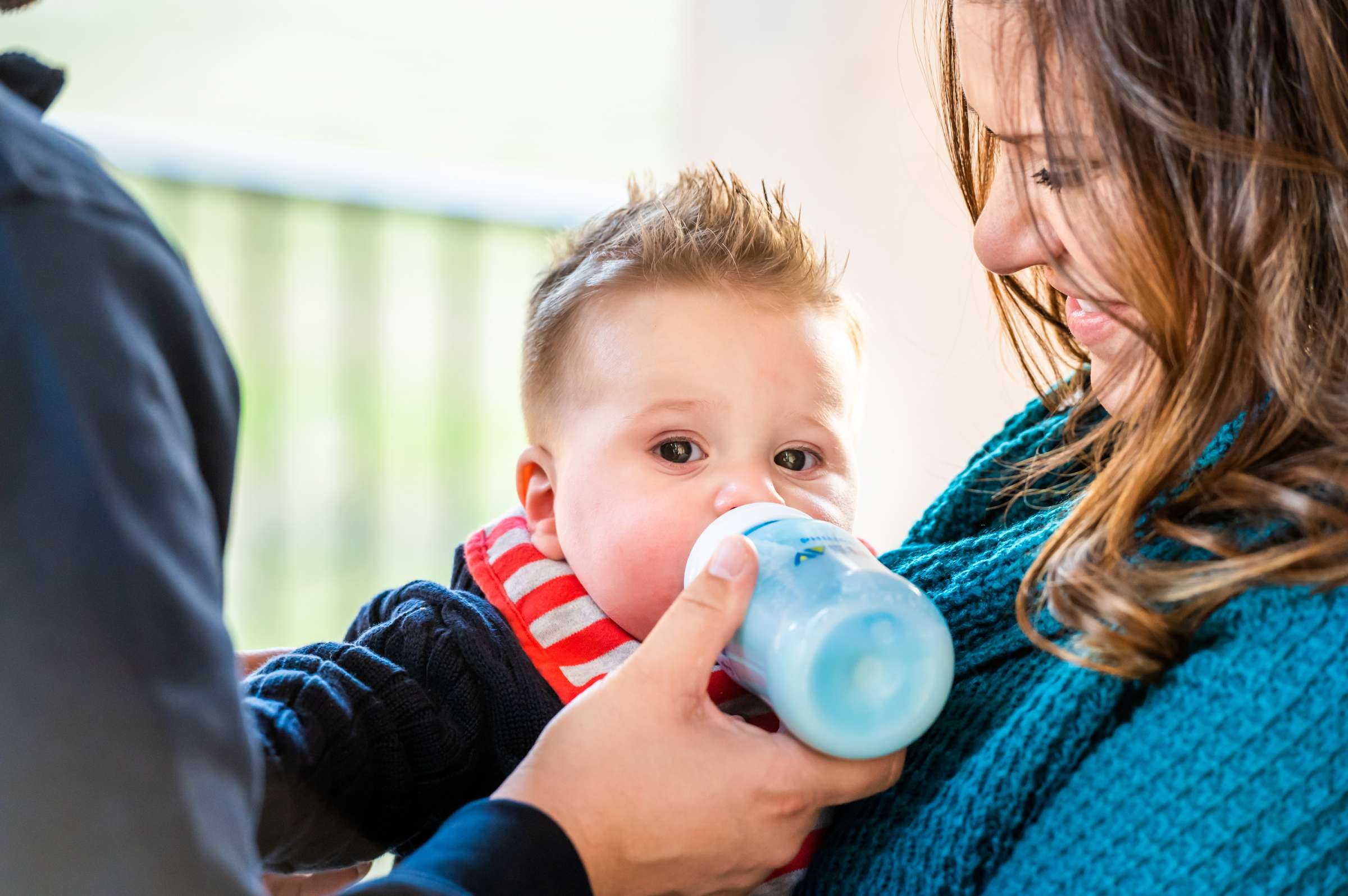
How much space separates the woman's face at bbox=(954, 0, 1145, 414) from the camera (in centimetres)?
77

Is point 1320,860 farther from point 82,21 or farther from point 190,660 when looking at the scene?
point 82,21

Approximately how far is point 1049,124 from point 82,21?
3112 mm

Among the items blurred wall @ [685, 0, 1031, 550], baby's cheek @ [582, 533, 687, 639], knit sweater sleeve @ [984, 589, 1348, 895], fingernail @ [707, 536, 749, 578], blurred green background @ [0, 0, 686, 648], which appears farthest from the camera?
blurred green background @ [0, 0, 686, 648]

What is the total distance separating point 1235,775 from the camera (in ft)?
2.12

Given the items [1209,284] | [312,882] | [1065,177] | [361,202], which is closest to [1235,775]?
[1209,284]

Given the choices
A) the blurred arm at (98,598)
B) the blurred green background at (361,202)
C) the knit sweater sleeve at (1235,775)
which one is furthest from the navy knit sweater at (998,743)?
the blurred green background at (361,202)

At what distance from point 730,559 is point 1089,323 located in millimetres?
421

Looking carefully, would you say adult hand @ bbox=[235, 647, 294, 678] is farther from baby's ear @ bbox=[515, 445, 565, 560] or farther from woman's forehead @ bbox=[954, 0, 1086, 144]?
woman's forehead @ bbox=[954, 0, 1086, 144]

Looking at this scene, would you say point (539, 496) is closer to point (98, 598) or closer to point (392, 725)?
point (392, 725)

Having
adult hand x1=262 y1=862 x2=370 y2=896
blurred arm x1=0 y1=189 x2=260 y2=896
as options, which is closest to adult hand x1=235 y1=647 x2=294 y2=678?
adult hand x1=262 y1=862 x2=370 y2=896

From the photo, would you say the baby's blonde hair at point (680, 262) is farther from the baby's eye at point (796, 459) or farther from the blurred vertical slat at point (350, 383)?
the blurred vertical slat at point (350, 383)

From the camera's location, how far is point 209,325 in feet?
1.79

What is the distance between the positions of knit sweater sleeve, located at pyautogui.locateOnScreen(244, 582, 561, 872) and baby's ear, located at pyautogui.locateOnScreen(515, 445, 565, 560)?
0.11 metres

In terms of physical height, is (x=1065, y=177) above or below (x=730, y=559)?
above
